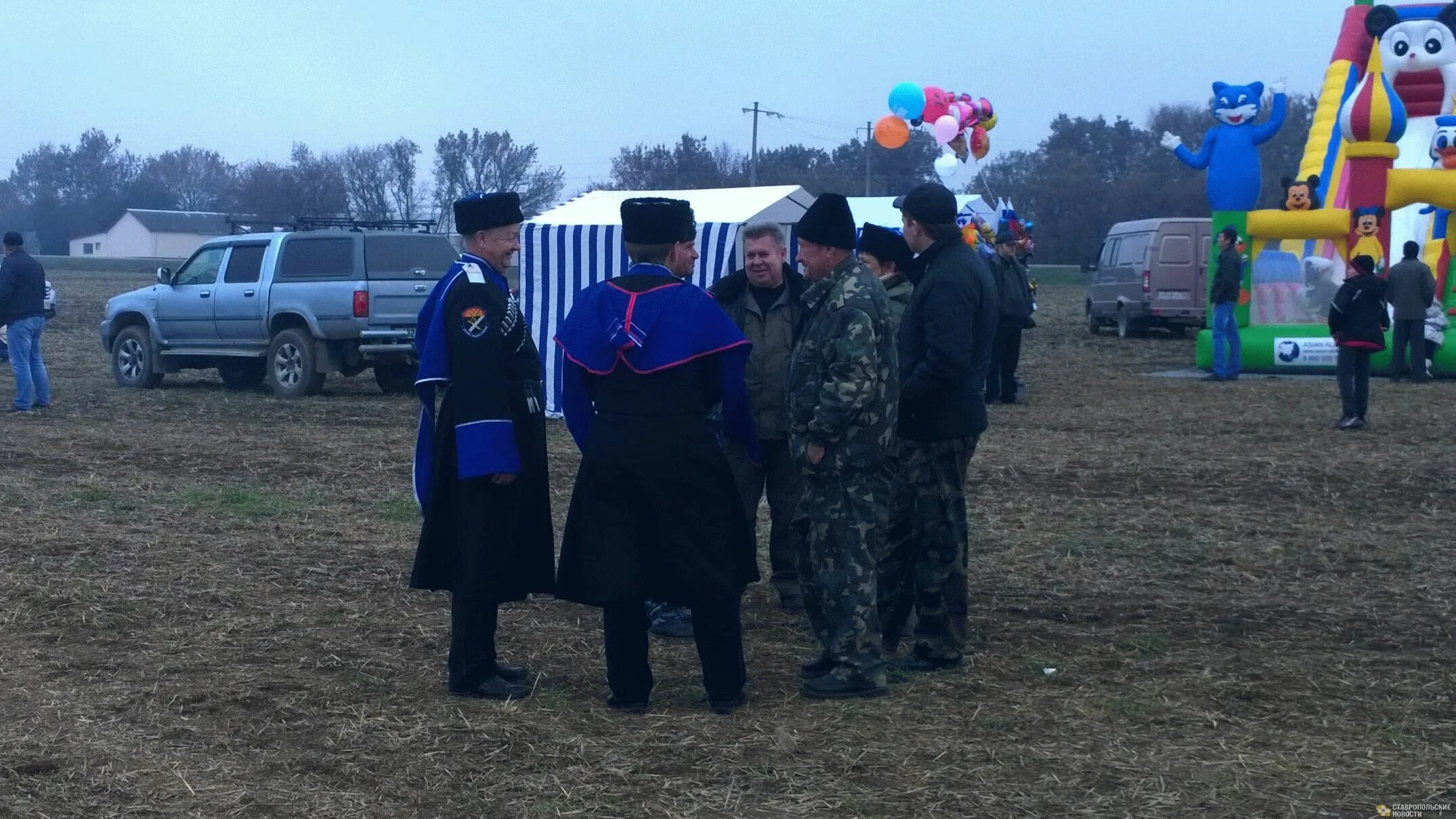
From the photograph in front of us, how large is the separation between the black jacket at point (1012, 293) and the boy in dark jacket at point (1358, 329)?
112 inches

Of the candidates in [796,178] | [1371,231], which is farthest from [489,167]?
[1371,231]

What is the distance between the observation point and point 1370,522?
28.6 ft

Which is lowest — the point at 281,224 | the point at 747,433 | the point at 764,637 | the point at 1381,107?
→ the point at 764,637

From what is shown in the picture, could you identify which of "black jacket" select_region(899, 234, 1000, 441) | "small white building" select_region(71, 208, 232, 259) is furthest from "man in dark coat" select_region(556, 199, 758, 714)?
"small white building" select_region(71, 208, 232, 259)

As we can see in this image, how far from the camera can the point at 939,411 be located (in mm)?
5453

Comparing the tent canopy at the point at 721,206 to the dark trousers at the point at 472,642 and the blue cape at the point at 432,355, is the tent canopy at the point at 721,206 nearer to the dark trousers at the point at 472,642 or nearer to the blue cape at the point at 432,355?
the blue cape at the point at 432,355

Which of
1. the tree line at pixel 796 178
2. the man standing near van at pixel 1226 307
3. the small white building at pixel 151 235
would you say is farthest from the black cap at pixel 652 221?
the small white building at pixel 151 235

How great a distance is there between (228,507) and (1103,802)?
647cm

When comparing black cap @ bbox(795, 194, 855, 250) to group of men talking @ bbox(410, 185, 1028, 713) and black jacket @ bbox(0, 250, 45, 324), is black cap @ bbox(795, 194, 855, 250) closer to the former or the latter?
group of men talking @ bbox(410, 185, 1028, 713)

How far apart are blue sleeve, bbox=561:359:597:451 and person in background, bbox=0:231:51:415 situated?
10.5 meters

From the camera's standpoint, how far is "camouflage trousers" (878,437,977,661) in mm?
5531

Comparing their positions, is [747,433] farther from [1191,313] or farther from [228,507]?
[1191,313]

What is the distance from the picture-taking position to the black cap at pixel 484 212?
5.16m

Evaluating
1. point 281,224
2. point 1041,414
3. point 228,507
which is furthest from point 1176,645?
point 281,224
